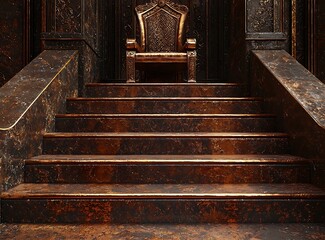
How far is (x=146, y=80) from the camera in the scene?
4961 millimetres

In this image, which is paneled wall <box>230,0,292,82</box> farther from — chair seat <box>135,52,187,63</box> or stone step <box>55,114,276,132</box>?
chair seat <box>135,52,187,63</box>

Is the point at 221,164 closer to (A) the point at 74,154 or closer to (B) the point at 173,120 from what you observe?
(B) the point at 173,120

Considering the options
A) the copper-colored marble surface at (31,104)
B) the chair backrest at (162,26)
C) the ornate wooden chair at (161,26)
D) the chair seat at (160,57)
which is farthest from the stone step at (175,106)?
the chair backrest at (162,26)

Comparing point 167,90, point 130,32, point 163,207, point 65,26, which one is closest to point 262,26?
point 167,90

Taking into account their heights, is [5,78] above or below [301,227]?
above

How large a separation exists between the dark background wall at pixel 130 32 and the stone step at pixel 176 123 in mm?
755

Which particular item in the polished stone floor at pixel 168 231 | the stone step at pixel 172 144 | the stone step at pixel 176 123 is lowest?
the polished stone floor at pixel 168 231

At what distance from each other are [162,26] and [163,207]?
3.47 meters

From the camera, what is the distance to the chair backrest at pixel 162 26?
485 cm

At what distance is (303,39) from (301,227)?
3244mm

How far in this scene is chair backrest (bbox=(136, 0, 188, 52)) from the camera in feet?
15.9

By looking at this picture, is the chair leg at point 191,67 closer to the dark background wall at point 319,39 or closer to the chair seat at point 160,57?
the chair seat at point 160,57

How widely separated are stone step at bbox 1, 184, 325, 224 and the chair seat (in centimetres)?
255

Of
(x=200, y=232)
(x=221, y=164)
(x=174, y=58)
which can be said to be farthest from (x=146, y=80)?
(x=200, y=232)
